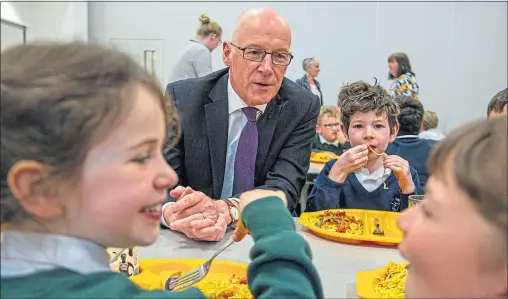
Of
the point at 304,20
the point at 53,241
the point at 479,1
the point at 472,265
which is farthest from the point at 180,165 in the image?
the point at 479,1

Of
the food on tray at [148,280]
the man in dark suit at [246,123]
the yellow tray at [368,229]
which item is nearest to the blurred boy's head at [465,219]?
the yellow tray at [368,229]

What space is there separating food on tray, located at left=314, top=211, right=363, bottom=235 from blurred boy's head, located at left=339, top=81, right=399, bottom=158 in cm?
53

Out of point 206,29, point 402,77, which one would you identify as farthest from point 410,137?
point 402,77

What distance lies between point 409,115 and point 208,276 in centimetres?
219

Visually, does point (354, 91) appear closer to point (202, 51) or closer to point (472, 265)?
point (472, 265)

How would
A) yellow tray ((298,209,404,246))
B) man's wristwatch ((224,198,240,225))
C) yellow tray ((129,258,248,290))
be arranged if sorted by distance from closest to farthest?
yellow tray ((129,258,248,290)), yellow tray ((298,209,404,246)), man's wristwatch ((224,198,240,225))

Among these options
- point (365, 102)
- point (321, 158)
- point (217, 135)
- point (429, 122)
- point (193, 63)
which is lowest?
point (321, 158)

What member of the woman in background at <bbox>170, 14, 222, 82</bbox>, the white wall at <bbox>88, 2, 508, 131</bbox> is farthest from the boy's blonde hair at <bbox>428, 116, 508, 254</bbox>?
the white wall at <bbox>88, 2, 508, 131</bbox>

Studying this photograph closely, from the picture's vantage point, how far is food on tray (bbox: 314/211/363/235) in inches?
68.6

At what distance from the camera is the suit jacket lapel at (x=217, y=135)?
204 cm

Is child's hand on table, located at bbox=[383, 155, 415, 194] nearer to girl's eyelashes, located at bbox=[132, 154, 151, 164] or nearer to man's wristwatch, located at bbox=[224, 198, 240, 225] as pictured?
man's wristwatch, located at bbox=[224, 198, 240, 225]

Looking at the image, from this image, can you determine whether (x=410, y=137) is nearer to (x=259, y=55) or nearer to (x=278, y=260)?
(x=259, y=55)

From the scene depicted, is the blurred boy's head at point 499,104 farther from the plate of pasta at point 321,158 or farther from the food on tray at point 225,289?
the plate of pasta at point 321,158

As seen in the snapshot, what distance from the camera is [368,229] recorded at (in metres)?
1.83
